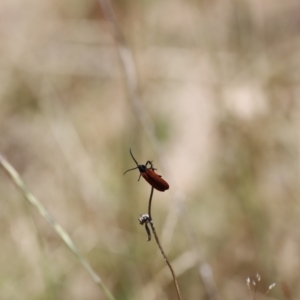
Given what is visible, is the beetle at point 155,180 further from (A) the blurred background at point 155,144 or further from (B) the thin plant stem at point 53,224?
(A) the blurred background at point 155,144

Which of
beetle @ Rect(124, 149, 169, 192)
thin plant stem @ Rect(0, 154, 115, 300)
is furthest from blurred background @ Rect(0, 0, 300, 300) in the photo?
beetle @ Rect(124, 149, 169, 192)

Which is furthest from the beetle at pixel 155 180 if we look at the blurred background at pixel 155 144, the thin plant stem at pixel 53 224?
the blurred background at pixel 155 144

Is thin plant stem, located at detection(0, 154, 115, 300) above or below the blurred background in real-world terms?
below

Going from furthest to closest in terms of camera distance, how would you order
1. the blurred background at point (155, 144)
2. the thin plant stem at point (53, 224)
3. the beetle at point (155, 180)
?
the blurred background at point (155, 144)
the thin plant stem at point (53, 224)
the beetle at point (155, 180)

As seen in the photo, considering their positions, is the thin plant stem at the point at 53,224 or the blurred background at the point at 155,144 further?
the blurred background at the point at 155,144

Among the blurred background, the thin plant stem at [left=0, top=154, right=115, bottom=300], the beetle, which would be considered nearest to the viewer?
the beetle

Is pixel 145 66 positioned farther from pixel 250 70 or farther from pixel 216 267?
pixel 216 267

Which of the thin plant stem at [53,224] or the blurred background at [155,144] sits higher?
the blurred background at [155,144]

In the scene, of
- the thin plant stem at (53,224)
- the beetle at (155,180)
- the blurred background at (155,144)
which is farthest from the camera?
the blurred background at (155,144)

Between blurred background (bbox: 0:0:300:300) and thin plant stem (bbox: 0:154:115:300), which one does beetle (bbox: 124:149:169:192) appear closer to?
thin plant stem (bbox: 0:154:115:300)

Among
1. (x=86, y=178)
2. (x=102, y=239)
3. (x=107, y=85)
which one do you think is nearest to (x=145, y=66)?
(x=107, y=85)

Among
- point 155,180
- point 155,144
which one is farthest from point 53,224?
point 155,144
